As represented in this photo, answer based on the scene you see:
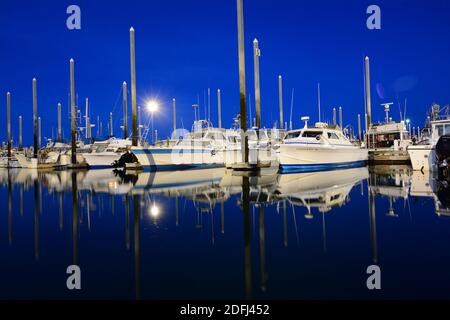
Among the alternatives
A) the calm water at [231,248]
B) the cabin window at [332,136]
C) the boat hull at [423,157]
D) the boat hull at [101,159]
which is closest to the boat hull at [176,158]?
the cabin window at [332,136]

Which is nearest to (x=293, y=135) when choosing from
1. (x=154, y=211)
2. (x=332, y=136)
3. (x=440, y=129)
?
(x=332, y=136)

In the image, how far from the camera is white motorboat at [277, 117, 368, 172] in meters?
23.1

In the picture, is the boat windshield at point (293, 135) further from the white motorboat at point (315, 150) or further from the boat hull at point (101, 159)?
the boat hull at point (101, 159)

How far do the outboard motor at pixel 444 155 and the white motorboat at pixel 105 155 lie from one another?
28856 millimetres

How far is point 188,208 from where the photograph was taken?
9688 millimetres

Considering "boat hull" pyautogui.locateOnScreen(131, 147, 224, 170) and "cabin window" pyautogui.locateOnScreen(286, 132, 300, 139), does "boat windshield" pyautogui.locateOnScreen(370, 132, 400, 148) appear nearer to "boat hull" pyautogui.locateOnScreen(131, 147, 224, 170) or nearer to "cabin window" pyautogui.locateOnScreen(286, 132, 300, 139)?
"cabin window" pyautogui.locateOnScreen(286, 132, 300, 139)

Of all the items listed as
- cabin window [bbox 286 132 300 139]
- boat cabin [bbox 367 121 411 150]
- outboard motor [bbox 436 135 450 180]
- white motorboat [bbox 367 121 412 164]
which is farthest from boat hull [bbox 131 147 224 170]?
outboard motor [bbox 436 135 450 180]

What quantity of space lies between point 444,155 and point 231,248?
14.8 meters

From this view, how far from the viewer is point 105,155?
37.1m

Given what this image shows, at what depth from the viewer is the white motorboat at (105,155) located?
121ft

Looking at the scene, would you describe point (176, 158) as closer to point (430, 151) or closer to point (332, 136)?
point (332, 136)
